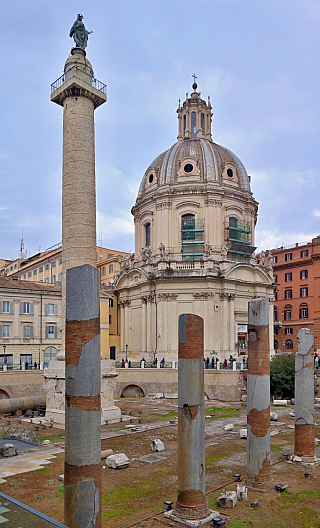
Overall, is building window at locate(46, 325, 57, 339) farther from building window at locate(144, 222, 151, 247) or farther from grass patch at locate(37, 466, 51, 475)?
grass patch at locate(37, 466, 51, 475)

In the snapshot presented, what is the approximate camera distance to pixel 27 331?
45219mm

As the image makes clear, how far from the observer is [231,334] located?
46.5m

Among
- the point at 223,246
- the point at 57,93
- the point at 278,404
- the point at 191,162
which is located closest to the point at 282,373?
the point at 278,404

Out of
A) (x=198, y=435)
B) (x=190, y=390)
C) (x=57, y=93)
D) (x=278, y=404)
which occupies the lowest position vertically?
(x=278, y=404)

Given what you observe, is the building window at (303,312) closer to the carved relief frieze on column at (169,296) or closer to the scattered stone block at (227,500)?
the carved relief frieze on column at (169,296)

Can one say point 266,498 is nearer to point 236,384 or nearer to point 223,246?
point 236,384

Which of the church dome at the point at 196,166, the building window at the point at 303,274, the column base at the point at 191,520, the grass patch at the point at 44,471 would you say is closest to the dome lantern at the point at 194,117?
the church dome at the point at 196,166

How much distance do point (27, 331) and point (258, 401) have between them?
32.8m

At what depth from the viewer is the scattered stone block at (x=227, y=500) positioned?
45.3 feet

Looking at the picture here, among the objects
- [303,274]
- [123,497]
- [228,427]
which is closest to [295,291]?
[303,274]

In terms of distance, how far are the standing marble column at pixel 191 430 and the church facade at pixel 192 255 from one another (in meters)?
32.0

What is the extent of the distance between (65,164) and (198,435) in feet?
53.5

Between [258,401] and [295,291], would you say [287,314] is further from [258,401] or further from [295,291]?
[258,401]

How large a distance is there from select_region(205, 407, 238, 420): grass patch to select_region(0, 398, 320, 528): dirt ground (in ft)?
16.1
